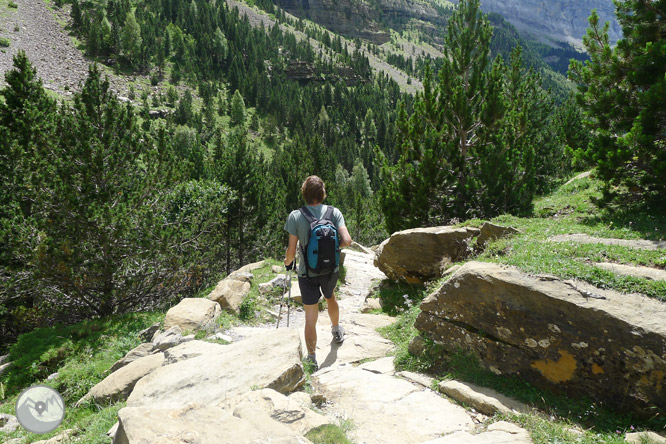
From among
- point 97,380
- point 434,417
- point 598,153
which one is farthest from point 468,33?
point 97,380

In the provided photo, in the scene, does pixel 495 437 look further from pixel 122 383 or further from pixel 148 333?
pixel 148 333

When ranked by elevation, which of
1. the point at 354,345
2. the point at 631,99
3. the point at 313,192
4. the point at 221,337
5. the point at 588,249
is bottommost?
the point at 221,337

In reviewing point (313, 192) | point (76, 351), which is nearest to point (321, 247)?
point (313, 192)

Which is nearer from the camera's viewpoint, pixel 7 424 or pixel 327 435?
pixel 327 435

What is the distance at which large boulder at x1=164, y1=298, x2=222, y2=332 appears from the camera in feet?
25.3

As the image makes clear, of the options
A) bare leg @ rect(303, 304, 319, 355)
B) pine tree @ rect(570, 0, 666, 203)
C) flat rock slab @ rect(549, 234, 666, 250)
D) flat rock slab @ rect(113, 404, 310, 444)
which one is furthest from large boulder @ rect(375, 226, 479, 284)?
flat rock slab @ rect(113, 404, 310, 444)

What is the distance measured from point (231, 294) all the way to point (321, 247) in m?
5.40

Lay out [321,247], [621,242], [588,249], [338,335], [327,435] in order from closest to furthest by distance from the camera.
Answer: [327,435] < [321,247] < [588,249] < [338,335] < [621,242]

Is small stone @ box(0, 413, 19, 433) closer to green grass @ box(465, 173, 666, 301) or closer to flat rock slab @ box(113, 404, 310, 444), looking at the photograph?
flat rock slab @ box(113, 404, 310, 444)

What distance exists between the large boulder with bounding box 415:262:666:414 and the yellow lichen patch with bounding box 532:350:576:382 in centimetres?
1

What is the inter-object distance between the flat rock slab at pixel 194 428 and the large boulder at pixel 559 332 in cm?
324

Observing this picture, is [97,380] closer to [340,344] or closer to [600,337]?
[340,344]

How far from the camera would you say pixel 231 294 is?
31.1 ft

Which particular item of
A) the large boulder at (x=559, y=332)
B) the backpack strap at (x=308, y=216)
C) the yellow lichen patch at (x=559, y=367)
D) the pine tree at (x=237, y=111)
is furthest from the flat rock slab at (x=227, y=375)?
the pine tree at (x=237, y=111)
